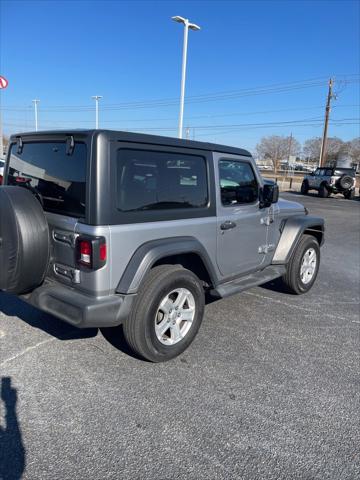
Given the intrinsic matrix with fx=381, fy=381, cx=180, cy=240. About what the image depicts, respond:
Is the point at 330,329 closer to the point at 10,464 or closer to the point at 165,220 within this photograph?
the point at 165,220

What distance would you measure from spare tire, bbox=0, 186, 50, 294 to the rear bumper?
0.46ft

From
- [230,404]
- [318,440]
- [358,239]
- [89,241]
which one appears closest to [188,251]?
[89,241]

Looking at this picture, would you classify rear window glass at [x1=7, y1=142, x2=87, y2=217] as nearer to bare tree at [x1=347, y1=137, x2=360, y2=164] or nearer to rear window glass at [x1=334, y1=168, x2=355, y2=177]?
rear window glass at [x1=334, y1=168, x2=355, y2=177]

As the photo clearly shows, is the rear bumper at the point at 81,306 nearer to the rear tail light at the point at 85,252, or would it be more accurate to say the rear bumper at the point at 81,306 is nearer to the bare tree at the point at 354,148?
the rear tail light at the point at 85,252

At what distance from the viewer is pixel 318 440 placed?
2.39 m

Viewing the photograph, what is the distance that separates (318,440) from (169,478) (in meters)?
0.99

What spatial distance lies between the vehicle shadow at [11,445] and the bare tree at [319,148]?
68159mm

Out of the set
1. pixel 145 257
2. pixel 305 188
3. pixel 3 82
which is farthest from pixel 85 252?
pixel 305 188

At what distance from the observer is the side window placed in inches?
148

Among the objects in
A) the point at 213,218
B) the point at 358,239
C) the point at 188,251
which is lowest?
the point at 358,239

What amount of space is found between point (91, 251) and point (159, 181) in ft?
2.84

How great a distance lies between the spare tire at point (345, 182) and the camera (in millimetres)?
22797

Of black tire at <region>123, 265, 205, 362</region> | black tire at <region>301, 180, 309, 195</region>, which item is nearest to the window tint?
black tire at <region>123, 265, 205, 362</region>

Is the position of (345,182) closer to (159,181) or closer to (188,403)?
(159,181)
